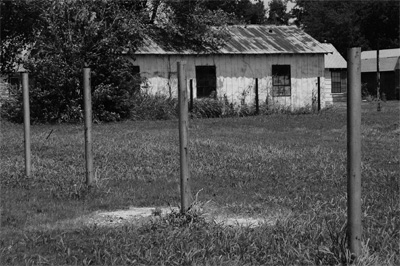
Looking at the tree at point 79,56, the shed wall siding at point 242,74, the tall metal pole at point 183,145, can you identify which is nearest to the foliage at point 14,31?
the tree at point 79,56

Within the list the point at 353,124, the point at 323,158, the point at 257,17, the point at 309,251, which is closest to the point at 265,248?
the point at 309,251

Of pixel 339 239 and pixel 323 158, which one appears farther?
pixel 323 158

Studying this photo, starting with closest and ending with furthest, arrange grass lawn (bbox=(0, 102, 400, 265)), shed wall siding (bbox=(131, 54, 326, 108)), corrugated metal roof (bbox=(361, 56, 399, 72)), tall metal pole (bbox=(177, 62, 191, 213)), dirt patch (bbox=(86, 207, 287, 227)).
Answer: grass lawn (bbox=(0, 102, 400, 265))
tall metal pole (bbox=(177, 62, 191, 213))
dirt patch (bbox=(86, 207, 287, 227))
shed wall siding (bbox=(131, 54, 326, 108))
corrugated metal roof (bbox=(361, 56, 399, 72))

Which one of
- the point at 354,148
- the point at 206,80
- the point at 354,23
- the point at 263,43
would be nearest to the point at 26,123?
the point at 354,148

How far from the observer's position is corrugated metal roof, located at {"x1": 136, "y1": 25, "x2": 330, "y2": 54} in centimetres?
2484

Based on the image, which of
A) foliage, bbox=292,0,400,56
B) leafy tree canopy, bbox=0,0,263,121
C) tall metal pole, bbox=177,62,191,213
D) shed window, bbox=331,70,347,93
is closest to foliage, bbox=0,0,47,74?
leafy tree canopy, bbox=0,0,263,121

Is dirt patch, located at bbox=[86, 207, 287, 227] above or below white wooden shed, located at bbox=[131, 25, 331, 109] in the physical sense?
below

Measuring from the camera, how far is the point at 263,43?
89.3 feet

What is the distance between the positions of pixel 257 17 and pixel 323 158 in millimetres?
63260

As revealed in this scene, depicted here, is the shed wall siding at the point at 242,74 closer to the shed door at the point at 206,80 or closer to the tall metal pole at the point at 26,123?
the shed door at the point at 206,80

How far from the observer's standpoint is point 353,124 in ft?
14.1

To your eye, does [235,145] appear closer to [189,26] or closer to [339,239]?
[339,239]

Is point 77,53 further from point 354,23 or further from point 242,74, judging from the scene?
point 354,23

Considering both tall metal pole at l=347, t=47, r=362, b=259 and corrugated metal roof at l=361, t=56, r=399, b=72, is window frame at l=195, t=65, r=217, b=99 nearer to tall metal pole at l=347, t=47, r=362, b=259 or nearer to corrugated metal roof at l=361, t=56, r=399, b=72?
tall metal pole at l=347, t=47, r=362, b=259
